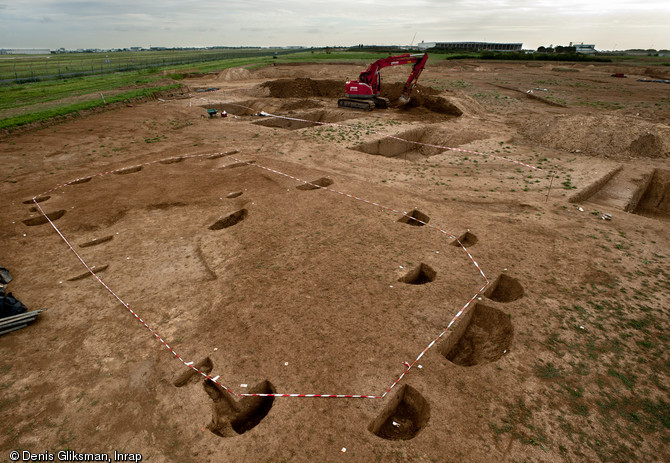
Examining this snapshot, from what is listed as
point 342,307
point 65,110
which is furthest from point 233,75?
point 342,307

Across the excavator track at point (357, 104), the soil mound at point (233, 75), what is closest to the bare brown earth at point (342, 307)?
the excavator track at point (357, 104)

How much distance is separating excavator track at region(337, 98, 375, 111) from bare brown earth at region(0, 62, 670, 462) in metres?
12.6

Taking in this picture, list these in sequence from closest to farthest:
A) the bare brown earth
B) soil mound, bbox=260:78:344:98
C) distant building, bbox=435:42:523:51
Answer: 1. the bare brown earth
2. soil mound, bbox=260:78:344:98
3. distant building, bbox=435:42:523:51

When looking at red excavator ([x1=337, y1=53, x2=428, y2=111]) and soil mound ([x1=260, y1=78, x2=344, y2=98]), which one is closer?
red excavator ([x1=337, y1=53, x2=428, y2=111])

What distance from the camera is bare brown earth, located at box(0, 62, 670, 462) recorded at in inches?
199

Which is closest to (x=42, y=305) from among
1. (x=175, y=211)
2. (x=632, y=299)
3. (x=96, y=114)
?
(x=175, y=211)

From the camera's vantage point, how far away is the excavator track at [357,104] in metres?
27.6

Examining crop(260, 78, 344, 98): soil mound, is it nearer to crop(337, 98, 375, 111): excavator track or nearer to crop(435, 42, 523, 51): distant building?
crop(337, 98, 375, 111): excavator track

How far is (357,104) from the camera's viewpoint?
28.0 m

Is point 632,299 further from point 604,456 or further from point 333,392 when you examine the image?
point 333,392

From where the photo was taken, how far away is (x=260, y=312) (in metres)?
7.32

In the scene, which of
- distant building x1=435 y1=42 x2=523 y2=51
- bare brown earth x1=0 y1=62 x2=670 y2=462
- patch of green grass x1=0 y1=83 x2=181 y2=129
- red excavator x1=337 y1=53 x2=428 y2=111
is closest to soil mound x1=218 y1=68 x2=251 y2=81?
patch of green grass x1=0 y1=83 x2=181 y2=129

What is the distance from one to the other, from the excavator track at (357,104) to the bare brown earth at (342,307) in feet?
41.5

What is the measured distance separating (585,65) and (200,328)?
3434 inches
